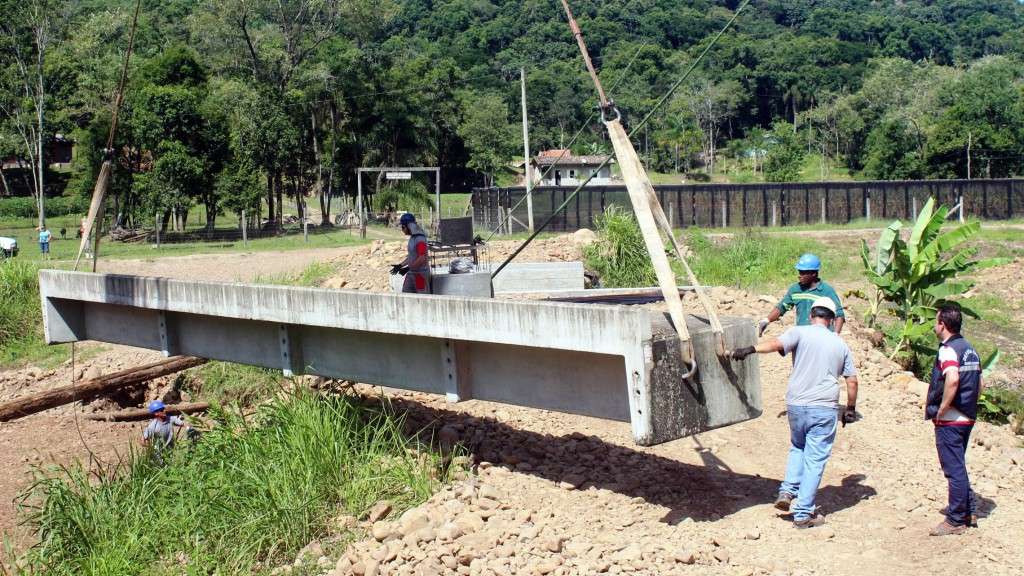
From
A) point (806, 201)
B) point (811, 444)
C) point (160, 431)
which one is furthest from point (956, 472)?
point (806, 201)

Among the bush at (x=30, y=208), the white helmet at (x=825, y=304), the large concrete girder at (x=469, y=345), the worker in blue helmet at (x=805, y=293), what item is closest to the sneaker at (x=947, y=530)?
the large concrete girder at (x=469, y=345)

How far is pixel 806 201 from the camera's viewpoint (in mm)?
34344

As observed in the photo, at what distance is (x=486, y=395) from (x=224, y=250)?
21.3 meters

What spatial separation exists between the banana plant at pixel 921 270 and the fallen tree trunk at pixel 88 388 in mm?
8785

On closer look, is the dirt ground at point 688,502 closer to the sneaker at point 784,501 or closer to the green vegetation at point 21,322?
the sneaker at point 784,501

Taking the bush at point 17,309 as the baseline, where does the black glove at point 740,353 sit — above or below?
above

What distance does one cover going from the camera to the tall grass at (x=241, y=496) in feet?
24.8

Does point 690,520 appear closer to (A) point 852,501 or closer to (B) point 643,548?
(B) point 643,548

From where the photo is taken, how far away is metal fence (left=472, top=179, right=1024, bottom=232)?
33.9 meters

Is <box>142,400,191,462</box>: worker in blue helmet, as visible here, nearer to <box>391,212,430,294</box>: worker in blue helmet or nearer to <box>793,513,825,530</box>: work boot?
<box>391,212,430,294</box>: worker in blue helmet

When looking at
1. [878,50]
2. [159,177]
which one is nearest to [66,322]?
[159,177]

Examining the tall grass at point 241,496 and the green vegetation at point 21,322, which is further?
the green vegetation at point 21,322

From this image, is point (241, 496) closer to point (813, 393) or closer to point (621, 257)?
point (813, 393)

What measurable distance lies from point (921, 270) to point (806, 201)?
23069mm
